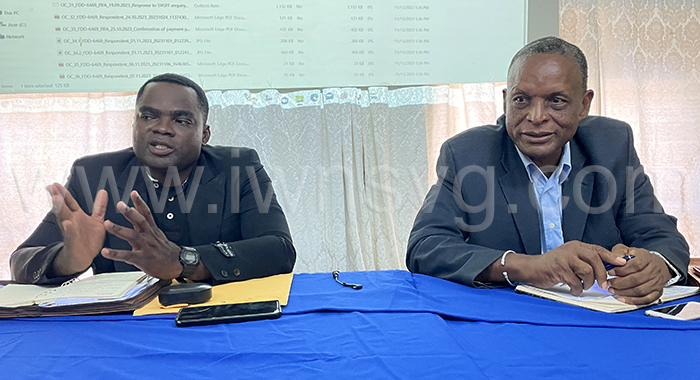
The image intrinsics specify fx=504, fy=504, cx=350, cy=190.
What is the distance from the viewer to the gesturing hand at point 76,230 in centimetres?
132

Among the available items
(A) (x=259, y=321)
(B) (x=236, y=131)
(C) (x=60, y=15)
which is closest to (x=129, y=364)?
(A) (x=259, y=321)

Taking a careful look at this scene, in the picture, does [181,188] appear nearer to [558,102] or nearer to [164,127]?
[164,127]

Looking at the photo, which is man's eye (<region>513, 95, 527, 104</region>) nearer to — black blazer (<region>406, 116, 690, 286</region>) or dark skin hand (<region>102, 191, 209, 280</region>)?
black blazer (<region>406, 116, 690, 286</region>)

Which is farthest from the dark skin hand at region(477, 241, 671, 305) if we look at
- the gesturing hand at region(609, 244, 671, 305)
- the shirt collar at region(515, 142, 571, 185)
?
the shirt collar at region(515, 142, 571, 185)

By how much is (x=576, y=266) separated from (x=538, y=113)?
603 millimetres

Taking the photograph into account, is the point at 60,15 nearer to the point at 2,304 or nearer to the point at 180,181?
the point at 180,181

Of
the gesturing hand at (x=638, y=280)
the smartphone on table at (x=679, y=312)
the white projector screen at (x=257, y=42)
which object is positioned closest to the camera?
the smartphone on table at (x=679, y=312)

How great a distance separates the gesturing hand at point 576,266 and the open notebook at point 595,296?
0.03 m

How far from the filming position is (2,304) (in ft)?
3.73

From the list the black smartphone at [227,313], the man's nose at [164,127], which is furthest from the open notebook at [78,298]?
the man's nose at [164,127]

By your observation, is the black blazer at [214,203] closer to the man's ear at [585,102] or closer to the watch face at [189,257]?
the watch face at [189,257]

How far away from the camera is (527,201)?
1596 millimetres

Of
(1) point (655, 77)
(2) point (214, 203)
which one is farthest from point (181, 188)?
(1) point (655, 77)

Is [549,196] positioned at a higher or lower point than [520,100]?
lower
